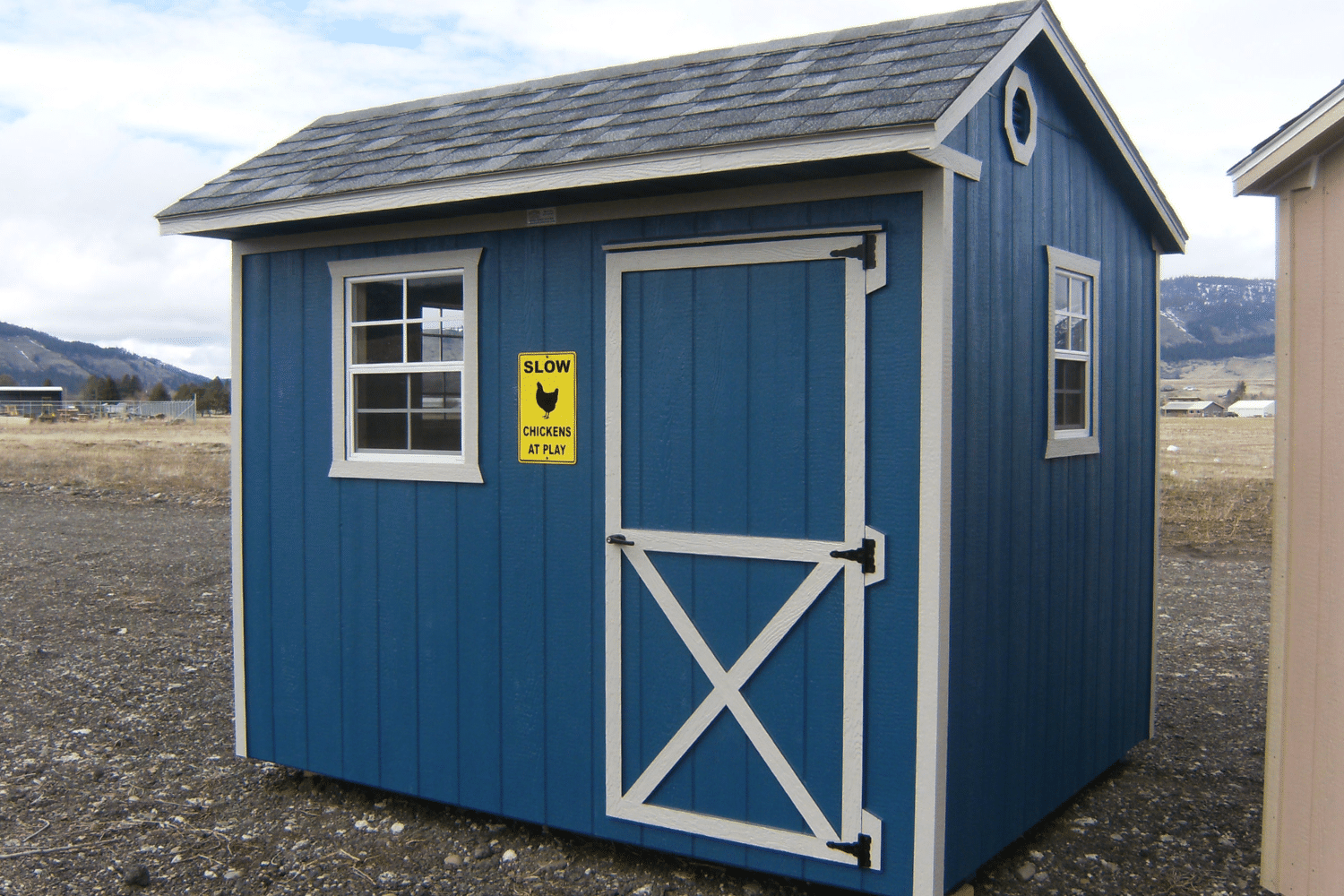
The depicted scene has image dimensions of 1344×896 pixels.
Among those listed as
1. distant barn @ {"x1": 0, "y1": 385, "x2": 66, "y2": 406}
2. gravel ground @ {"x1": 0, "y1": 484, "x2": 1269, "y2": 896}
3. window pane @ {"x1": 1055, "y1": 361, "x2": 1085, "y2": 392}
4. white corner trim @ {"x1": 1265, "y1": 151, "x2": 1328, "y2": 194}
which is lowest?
gravel ground @ {"x1": 0, "y1": 484, "x2": 1269, "y2": 896}

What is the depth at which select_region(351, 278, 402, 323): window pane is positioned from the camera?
521cm

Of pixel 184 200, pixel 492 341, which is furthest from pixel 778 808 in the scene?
pixel 184 200

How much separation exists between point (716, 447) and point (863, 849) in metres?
1.72

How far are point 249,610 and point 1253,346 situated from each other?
8966 inches

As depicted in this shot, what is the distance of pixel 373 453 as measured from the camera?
205 inches

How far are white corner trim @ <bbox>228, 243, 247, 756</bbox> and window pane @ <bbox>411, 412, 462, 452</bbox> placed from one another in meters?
1.13

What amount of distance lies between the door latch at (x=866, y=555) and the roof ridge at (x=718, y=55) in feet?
8.04

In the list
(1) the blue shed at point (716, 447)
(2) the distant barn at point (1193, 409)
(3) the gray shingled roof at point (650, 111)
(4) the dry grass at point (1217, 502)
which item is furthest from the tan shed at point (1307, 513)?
(2) the distant barn at point (1193, 409)

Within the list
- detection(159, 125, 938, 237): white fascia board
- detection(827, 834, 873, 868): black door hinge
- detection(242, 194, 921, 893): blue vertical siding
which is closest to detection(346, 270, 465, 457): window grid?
detection(242, 194, 921, 893): blue vertical siding

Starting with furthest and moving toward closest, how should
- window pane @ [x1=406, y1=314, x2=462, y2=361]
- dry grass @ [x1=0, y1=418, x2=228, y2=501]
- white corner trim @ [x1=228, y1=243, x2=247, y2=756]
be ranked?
dry grass @ [x1=0, y1=418, x2=228, y2=501] < white corner trim @ [x1=228, y1=243, x2=247, y2=756] < window pane @ [x1=406, y1=314, x2=462, y2=361]

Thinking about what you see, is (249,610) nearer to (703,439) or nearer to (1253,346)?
(703,439)

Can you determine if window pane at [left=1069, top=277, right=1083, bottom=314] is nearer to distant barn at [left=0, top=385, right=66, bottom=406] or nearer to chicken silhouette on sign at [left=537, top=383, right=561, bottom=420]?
chicken silhouette on sign at [left=537, top=383, right=561, bottom=420]

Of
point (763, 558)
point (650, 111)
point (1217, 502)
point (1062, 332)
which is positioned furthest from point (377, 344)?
point (1217, 502)

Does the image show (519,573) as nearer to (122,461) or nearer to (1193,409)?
(122,461)
